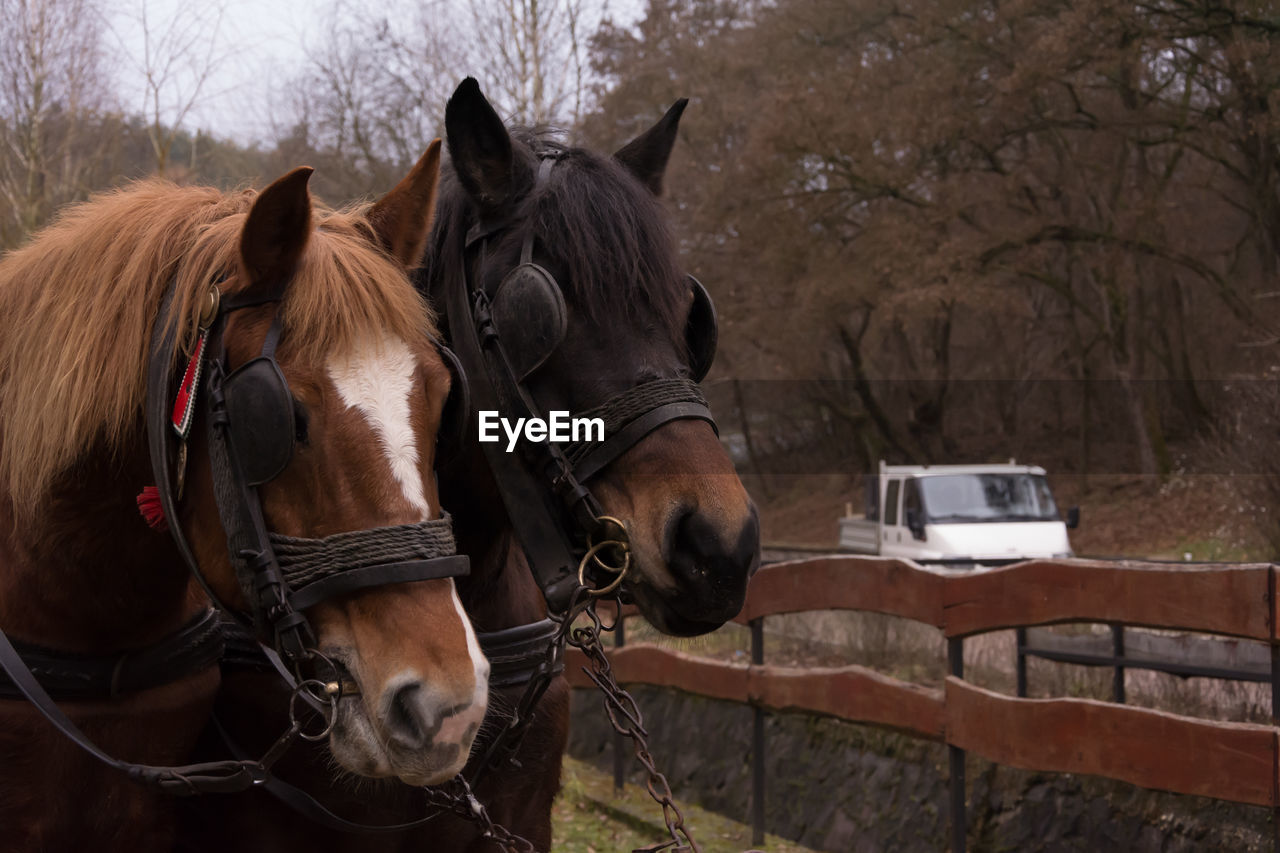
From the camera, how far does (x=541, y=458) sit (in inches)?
97.6

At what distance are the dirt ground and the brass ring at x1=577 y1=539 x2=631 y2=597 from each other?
8.80 meters

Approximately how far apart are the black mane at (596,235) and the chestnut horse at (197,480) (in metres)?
0.33

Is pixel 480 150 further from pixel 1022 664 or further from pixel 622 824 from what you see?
pixel 1022 664

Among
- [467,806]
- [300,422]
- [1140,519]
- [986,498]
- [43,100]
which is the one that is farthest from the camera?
[1140,519]

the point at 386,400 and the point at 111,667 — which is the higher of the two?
the point at 386,400

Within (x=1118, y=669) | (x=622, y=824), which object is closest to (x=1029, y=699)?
(x=1118, y=669)

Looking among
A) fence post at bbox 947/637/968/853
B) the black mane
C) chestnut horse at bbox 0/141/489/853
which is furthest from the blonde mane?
fence post at bbox 947/637/968/853

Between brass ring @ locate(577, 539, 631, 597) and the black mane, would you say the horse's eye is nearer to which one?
brass ring @ locate(577, 539, 631, 597)

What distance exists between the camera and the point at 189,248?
6.85ft

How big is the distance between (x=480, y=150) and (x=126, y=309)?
0.94 meters

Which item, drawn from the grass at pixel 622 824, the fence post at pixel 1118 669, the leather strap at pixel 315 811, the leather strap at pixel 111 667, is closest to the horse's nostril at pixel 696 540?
the leather strap at pixel 315 811

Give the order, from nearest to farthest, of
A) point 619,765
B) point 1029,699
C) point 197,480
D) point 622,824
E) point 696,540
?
point 197,480 < point 696,540 < point 1029,699 < point 622,824 < point 619,765

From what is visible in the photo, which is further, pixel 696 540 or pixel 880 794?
pixel 880 794

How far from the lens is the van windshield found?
1358 centimetres
